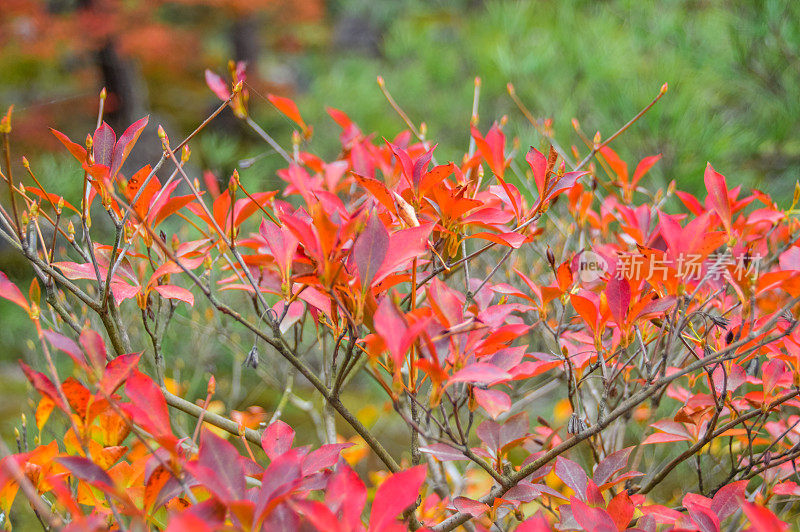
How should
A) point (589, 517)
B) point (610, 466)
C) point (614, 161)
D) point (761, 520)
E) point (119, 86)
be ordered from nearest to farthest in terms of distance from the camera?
point (761, 520) < point (589, 517) < point (610, 466) < point (614, 161) < point (119, 86)

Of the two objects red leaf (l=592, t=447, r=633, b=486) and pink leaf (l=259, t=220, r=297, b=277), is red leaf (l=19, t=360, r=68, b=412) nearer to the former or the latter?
pink leaf (l=259, t=220, r=297, b=277)

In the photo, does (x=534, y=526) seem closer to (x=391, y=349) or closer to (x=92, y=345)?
(x=391, y=349)

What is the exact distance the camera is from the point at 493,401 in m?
0.46

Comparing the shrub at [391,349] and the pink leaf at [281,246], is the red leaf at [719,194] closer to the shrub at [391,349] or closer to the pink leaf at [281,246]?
the shrub at [391,349]

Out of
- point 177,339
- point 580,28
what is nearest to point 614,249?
point 177,339

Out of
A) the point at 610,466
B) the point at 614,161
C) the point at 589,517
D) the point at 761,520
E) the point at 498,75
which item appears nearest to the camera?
the point at 761,520

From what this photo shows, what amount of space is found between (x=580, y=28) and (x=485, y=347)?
9.57 ft

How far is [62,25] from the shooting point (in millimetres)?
2824

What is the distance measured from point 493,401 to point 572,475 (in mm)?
137

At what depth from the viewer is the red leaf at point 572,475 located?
531 millimetres

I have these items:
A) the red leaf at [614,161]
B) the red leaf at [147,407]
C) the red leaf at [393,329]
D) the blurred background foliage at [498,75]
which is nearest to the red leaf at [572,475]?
the red leaf at [393,329]

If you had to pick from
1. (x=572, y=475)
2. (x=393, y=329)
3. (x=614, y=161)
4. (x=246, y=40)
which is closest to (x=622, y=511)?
(x=572, y=475)

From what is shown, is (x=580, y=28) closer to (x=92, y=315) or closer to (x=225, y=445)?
(x=92, y=315)

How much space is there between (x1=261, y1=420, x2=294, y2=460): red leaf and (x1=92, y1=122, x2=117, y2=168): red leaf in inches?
11.4
